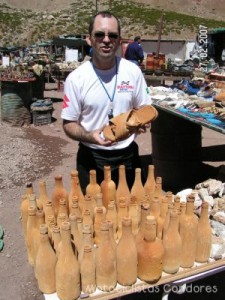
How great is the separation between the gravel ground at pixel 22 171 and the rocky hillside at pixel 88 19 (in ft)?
91.1

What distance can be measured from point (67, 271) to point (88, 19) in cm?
4101

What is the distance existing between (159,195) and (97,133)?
1.99 feet

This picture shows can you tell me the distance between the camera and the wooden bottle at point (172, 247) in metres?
1.91

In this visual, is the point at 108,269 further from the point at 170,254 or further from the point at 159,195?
the point at 159,195

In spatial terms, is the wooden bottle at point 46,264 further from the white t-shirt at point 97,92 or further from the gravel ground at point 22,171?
the gravel ground at point 22,171

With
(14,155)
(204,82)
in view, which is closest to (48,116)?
(14,155)

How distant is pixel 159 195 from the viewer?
94.2 inches

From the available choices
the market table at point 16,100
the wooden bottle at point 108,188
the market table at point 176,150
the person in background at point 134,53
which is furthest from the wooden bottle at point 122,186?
the person in background at point 134,53

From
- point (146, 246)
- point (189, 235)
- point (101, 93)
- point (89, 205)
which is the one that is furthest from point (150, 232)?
point (101, 93)

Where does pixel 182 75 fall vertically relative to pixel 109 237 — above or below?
above

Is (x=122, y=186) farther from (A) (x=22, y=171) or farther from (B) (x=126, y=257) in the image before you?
(A) (x=22, y=171)

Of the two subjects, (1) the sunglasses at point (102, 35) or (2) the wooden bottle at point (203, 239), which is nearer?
(2) the wooden bottle at point (203, 239)

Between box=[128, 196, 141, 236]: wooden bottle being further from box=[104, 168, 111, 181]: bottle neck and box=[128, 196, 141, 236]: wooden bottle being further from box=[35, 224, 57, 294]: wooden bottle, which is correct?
box=[35, 224, 57, 294]: wooden bottle

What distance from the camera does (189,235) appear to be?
2004mm
